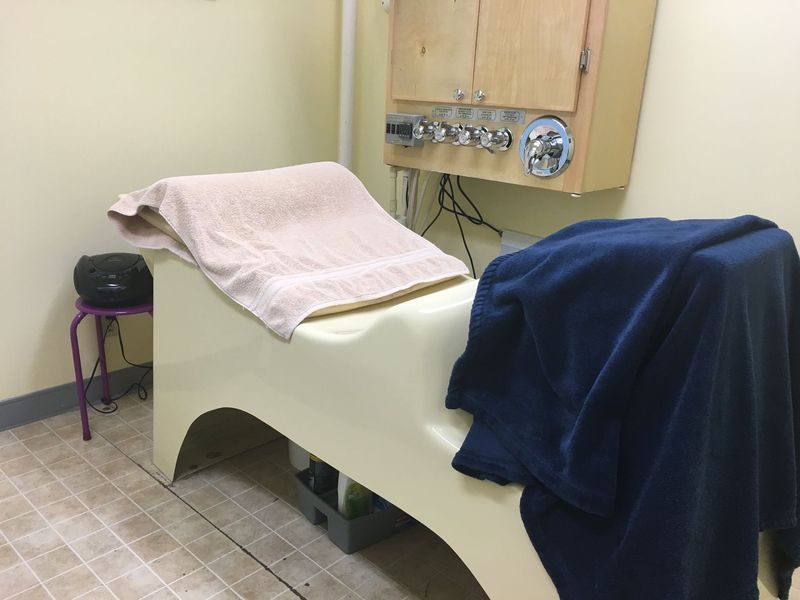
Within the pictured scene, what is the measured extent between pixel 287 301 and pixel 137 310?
2.34 ft

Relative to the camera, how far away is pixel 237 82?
7.47 ft

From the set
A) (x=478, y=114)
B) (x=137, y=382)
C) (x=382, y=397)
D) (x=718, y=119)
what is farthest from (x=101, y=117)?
(x=718, y=119)

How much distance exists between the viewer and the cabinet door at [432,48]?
1.93 meters

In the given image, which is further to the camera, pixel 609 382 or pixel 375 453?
pixel 375 453

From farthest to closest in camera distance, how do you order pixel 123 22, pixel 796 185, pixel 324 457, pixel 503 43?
pixel 123 22, pixel 503 43, pixel 796 185, pixel 324 457

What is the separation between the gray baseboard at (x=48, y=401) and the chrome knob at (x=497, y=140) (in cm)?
140

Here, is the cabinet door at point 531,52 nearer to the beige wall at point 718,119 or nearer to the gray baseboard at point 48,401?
the beige wall at point 718,119

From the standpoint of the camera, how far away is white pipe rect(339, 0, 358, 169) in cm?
246

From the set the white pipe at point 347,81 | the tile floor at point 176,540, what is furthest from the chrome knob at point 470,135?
the tile floor at point 176,540

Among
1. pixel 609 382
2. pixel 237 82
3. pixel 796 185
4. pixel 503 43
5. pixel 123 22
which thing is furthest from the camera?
pixel 237 82

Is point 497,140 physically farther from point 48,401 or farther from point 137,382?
point 48,401

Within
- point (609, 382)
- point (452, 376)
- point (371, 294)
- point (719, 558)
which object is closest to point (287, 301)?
point (371, 294)

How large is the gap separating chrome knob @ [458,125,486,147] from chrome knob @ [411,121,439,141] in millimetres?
110

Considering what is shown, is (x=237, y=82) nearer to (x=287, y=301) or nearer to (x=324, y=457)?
(x=287, y=301)
